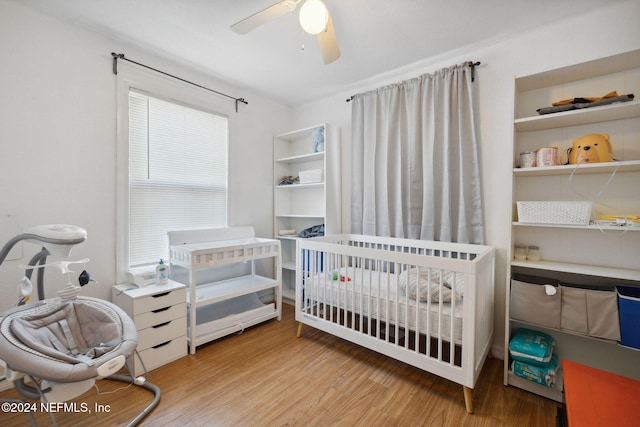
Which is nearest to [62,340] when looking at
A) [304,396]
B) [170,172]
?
[304,396]

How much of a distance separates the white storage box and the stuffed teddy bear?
2083mm

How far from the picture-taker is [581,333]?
156 centimetres

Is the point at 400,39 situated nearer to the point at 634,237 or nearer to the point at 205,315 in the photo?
the point at 634,237

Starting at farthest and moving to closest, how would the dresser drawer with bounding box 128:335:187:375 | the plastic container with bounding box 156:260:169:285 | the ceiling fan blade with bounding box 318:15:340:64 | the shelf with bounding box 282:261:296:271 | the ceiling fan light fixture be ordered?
the shelf with bounding box 282:261:296:271
the plastic container with bounding box 156:260:169:285
the dresser drawer with bounding box 128:335:187:375
the ceiling fan blade with bounding box 318:15:340:64
the ceiling fan light fixture

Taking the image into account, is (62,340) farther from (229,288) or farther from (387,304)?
(387,304)

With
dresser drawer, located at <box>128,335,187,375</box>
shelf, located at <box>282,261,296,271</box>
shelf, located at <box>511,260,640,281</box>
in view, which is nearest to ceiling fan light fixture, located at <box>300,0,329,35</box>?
shelf, located at <box>511,260,640,281</box>

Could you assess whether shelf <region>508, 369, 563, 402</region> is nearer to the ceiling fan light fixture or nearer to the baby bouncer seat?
the baby bouncer seat

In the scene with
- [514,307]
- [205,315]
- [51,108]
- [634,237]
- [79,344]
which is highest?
[51,108]

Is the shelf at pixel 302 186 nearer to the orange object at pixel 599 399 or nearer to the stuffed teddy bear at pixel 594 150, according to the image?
the stuffed teddy bear at pixel 594 150

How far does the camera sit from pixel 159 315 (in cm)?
201

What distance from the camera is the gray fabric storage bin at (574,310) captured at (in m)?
1.56

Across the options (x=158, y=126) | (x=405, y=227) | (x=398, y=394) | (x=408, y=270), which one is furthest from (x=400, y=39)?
(x=398, y=394)

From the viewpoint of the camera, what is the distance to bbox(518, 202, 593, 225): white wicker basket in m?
1.57

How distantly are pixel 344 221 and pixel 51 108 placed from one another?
2610 mm
